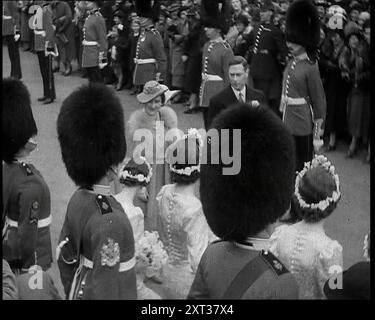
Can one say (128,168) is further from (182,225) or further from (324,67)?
(324,67)

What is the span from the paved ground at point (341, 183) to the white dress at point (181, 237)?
907 millimetres

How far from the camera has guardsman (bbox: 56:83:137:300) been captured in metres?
2.77

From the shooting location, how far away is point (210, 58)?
21.1ft

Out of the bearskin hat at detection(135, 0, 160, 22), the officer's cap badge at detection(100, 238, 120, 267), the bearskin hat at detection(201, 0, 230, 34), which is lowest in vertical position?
the bearskin hat at detection(135, 0, 160, 22)

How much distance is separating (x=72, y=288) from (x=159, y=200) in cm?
108

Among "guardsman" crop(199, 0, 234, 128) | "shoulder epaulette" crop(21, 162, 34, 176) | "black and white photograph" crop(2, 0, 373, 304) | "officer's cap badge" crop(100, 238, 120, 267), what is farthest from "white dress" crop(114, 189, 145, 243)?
"guardsman" crop(199, 0, 234, 128)

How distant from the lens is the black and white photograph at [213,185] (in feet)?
8.44

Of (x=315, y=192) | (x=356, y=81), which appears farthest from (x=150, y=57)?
(x=315, y=192)

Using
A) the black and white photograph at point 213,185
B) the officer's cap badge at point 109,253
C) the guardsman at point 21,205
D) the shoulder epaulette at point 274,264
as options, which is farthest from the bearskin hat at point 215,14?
the shoulder epaulette at point 274,264

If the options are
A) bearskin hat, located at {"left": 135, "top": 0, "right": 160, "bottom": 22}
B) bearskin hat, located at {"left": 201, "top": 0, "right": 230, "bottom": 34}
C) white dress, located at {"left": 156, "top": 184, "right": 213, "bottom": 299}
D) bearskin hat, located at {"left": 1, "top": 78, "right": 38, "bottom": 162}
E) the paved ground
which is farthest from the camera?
bearskin hat, located at {"left": 135, "top": 0, "right": 160, "bottom": 22}

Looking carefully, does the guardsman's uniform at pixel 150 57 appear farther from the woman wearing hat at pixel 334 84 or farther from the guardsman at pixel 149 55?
the woman wearing hat at pixel 334 84

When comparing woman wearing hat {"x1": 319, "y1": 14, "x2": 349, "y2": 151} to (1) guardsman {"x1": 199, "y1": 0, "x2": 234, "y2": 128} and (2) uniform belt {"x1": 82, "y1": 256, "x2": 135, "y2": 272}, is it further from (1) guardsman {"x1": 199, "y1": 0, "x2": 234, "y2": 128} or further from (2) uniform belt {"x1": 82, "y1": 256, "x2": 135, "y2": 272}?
(2) uniform belt {"x1": 82, "y1": 256, "x2": 135, "y2": 272}

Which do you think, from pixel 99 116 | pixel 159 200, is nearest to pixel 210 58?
pixel 159 200

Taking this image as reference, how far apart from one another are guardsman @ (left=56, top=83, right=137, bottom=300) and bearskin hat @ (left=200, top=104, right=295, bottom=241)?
15.5 inches
